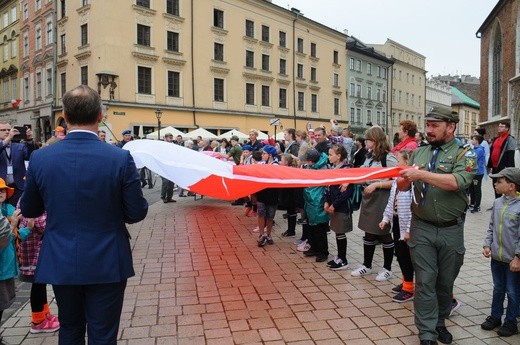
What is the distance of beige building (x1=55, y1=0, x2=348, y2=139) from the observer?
3008 cm

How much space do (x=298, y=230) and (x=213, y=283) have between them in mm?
3919

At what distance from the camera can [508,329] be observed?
4270mm

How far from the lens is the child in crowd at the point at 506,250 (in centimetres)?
424

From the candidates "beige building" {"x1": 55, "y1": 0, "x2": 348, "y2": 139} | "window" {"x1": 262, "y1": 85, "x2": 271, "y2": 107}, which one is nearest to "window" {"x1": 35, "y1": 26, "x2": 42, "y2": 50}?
"beige building" {"x1": 55, "y1": 0, "x2": 348, "y2": 139}

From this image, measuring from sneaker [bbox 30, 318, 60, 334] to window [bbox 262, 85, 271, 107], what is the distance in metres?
38.0

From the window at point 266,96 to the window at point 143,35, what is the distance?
12975mm

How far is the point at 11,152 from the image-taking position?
759 cm

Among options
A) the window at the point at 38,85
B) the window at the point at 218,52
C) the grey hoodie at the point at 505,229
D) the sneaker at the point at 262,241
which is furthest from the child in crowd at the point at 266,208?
the window at the point at 38,85

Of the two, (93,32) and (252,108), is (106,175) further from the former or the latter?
(252,108)

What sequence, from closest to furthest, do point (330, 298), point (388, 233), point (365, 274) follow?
point (330, 298) < point (388, 233) < point (365, 274)

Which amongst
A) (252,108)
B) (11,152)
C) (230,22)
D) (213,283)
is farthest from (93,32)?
(213,283)

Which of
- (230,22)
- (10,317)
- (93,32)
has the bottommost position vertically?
(10,317)

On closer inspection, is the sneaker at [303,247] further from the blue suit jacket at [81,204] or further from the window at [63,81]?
the window at [63,81]

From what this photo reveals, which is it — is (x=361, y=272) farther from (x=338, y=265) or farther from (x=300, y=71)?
(x=300, y=71)
